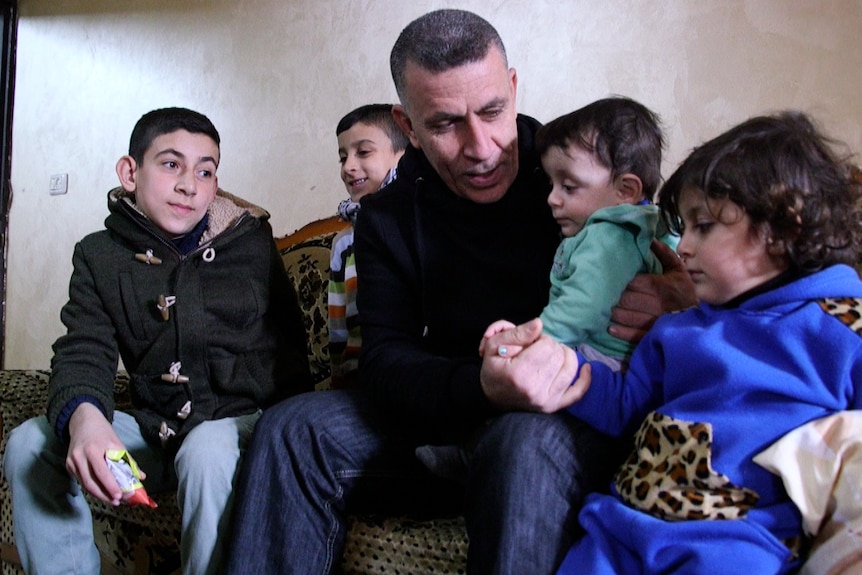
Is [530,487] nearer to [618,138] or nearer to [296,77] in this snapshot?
[618,138]

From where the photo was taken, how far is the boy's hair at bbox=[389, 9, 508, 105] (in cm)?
130

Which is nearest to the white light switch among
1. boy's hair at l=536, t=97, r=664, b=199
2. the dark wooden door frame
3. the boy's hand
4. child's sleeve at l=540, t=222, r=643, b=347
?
the dark wooden door frame

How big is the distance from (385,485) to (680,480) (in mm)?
542

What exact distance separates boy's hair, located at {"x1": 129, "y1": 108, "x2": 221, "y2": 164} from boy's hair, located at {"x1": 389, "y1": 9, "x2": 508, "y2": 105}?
1.89 feet

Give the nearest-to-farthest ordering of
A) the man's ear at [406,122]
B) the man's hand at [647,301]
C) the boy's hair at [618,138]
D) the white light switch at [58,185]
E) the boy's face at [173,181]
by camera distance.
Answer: the man's hand at [647,301], the boy's hair at [618,138], the man's ear at [406,122], the boy's face at [173,181], the white light switch at [58,185]

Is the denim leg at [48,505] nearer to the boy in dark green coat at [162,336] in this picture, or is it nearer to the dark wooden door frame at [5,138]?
the boy in dark green coat at [162,336]

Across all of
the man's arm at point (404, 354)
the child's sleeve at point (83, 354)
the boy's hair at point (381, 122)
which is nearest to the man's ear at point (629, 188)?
the man's arm at point (404, 354)

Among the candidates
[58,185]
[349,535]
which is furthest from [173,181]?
[58,185]

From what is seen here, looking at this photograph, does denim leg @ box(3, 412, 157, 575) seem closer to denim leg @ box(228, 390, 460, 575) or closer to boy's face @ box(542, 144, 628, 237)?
denim leg @ box(228, 390, 460, 575)

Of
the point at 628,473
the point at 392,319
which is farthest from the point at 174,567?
the point at 628,473

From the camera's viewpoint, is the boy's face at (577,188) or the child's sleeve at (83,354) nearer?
the boy's face at (577,188)

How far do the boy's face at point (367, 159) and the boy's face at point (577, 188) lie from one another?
82 cm

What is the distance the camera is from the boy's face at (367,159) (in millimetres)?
2008

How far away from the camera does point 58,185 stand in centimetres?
426
